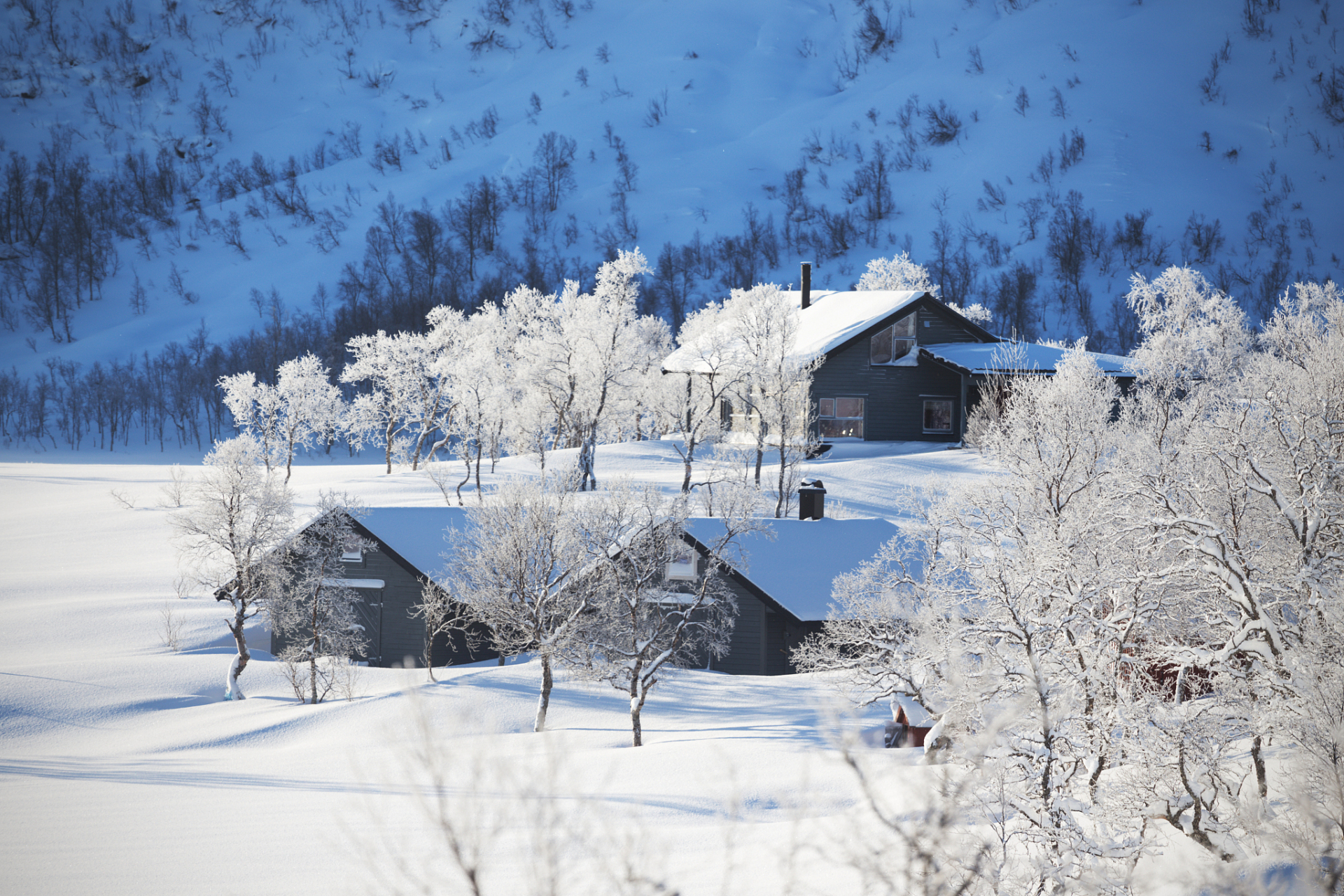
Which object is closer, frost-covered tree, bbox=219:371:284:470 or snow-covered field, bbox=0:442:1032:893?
snow-covered field, bbox=0:442:1032:893

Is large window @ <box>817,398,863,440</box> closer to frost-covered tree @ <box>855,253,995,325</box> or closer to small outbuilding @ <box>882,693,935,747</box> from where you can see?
small outbuilding @ <box>882,693,935,747</box>

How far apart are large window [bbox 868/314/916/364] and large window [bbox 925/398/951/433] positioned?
2.84 metres

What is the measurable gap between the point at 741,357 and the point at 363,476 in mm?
23364

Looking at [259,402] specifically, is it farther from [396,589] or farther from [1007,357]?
[1007,357]

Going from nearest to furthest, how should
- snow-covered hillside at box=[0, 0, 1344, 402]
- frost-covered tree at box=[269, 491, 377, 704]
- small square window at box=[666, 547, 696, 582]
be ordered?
frost-covered tree at box=[269, 491, 377, 704] < small square window at box=[666, 547, 696, 582] < snow-covered hillside at box=[0, 0, 1344, 402]

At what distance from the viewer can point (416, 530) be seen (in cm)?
2638

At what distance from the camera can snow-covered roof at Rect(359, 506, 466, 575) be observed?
2538 cm

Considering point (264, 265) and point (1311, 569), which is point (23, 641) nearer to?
point (1311, 569)

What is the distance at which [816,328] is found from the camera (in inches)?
1639

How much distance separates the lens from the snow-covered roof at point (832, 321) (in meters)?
39.1

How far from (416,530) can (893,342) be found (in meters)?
25.6

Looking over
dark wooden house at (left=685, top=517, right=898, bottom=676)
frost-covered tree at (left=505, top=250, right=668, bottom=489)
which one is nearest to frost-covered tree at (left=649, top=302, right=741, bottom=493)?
frost-covered tree at (left=505, top=250, right=668, bottom=489)

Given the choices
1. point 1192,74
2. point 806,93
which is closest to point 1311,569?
point 1192,74

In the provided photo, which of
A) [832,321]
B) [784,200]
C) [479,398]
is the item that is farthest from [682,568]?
[784,200]
